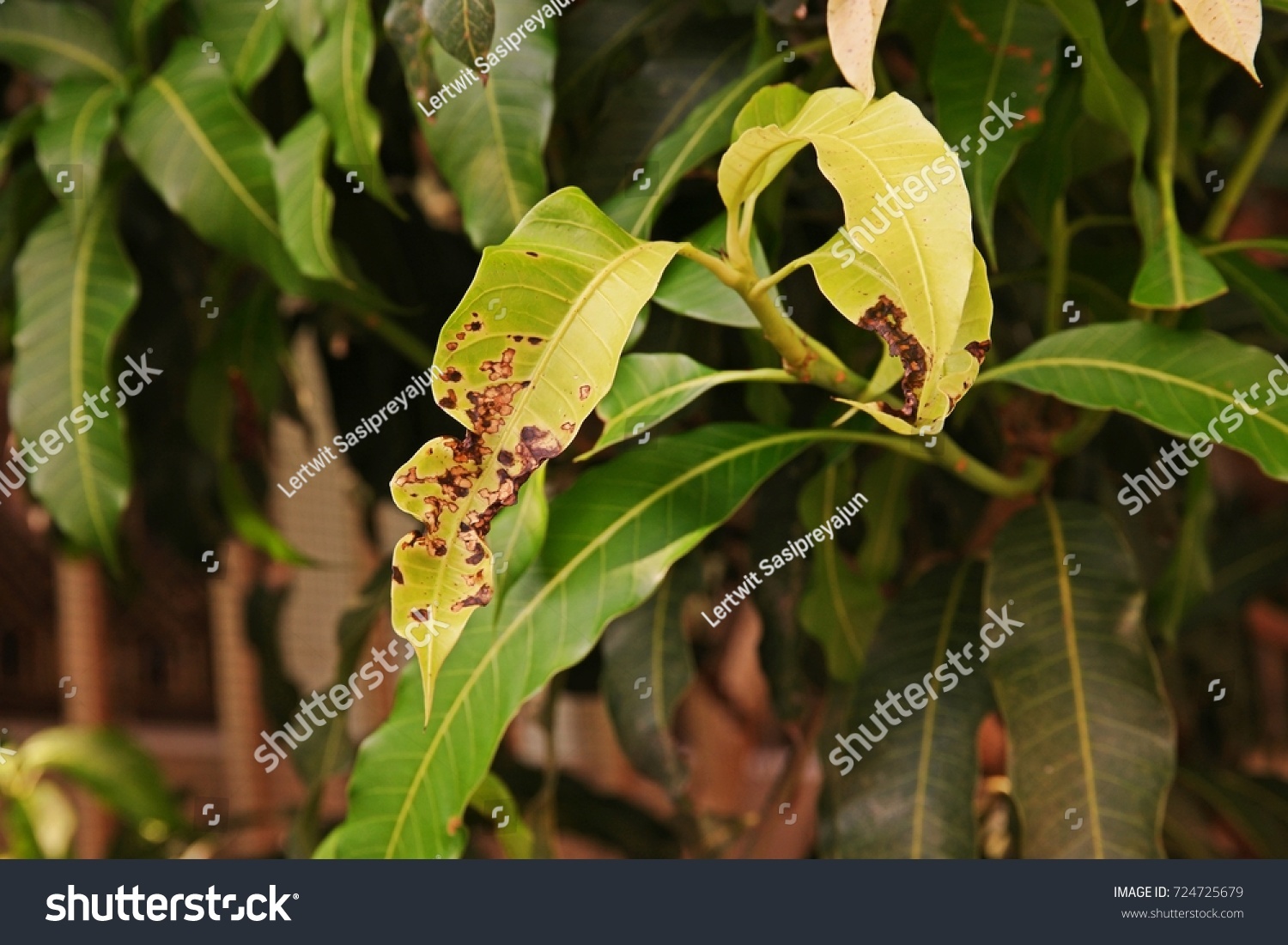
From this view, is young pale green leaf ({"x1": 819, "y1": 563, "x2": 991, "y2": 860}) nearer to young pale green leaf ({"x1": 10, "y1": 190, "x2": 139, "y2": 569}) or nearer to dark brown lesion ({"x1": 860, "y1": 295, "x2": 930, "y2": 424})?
dark brown lesion ({"x1": 860, "y1": 295, "x2": 930, "y2": 424})

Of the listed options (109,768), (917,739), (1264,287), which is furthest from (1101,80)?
(109,768)

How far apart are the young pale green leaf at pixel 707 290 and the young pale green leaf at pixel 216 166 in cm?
25

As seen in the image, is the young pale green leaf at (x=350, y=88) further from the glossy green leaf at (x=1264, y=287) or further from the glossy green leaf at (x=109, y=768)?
the glossy green leaf at (x=109, y=768)

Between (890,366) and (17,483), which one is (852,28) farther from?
(17,483)

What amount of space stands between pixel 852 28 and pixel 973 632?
16.7 inches

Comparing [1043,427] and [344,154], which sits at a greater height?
[344,154]

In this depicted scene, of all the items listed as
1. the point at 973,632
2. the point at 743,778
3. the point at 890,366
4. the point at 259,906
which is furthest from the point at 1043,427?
the point at 743,778

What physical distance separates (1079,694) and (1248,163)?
36cm

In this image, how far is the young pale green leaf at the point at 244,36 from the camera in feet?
2.53

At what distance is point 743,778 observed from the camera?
1.89 m

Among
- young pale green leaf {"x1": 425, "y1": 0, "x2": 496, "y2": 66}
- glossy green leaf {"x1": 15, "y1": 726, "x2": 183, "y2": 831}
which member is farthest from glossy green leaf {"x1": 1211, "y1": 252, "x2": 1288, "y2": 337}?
glossy green leaf {"x1": 15, "y1": 726, "x2": 183, "y2": 831}

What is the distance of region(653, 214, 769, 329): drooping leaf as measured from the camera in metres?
0.61

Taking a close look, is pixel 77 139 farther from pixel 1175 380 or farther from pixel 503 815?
pixel 1175 380

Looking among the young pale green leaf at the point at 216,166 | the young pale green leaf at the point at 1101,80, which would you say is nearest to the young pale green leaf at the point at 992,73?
the young pale green leaf at the point at 1101,80
